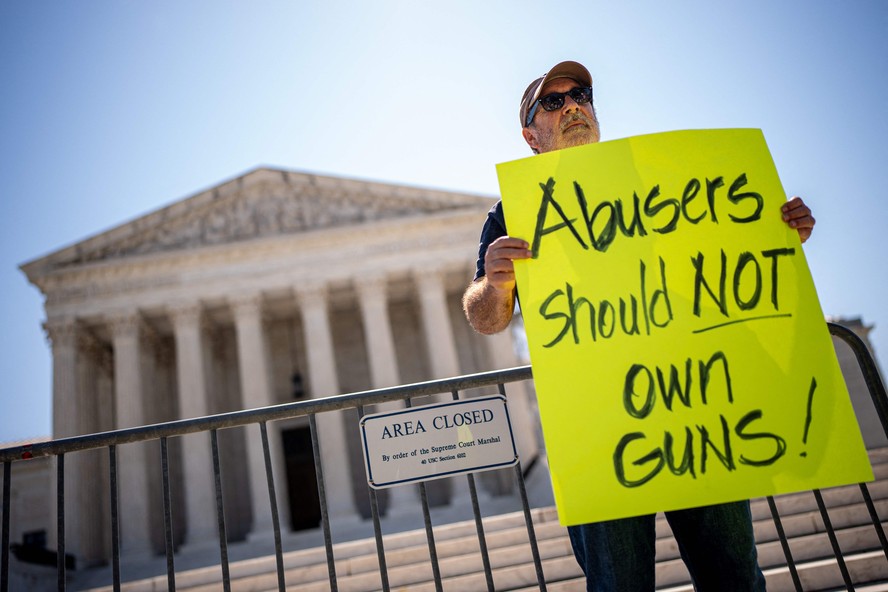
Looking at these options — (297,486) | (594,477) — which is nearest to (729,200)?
(594,477)

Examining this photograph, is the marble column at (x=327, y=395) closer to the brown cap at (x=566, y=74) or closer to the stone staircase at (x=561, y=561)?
the stone staircase at (x=561, y=561)

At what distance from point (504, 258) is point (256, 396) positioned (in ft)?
67.5

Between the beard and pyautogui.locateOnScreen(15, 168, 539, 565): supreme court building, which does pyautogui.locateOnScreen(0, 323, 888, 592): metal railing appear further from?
pyautogui.locateOnScreen(15, 168, 539, 565): supreme court building

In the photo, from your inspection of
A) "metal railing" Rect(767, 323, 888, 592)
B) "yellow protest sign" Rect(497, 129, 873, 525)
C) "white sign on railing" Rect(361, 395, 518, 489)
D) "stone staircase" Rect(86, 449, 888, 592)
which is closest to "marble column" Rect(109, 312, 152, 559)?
"stone staircase" Rect(86, 449, 888, 592)

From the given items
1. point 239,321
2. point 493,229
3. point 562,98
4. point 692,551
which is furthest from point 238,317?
point 692,551

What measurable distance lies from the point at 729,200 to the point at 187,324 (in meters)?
22.3

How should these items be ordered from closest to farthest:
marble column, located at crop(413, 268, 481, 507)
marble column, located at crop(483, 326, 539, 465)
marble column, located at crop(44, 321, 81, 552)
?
marble column, located at crop(44, 321, 81, 552) → marble column, located at crop(483, 326, 539, 465) → marble column, located at crop(413, 268, 481, 507)

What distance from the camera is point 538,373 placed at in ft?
6.16

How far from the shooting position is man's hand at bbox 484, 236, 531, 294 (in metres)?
1.98

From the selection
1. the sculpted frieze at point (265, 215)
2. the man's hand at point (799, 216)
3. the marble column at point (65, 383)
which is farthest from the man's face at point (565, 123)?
the marble column at point (65, 383)

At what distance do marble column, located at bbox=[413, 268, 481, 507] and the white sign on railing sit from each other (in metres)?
18.6

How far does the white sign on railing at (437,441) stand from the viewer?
2.69m

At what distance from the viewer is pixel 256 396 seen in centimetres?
2106

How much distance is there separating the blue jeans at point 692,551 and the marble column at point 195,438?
62.6ft
